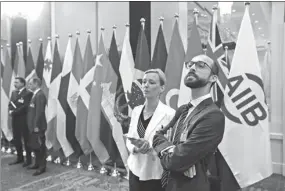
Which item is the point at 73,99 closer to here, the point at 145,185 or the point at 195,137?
the point at 145,185

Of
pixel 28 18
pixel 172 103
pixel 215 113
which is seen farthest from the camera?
pixel 28 18

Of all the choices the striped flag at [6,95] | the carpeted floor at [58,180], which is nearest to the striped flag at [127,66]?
the carpeted floor at [58,180]

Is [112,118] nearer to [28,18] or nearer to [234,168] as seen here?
[234,168]

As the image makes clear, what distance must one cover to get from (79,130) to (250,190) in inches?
91.6

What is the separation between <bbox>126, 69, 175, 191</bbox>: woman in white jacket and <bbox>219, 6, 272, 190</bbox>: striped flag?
85 cm

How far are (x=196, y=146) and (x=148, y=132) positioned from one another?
1.70 feet

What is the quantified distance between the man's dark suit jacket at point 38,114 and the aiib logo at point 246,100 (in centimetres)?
245

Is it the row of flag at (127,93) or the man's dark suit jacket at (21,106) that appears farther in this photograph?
the man's dark suit jacket at (21,106)

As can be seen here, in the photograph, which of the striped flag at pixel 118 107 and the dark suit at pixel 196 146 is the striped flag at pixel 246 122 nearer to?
the dark suit at pixel 196 146

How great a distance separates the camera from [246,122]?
7.26 ft

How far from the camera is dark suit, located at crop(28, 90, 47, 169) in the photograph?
135 inches

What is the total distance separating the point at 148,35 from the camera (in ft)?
11.4

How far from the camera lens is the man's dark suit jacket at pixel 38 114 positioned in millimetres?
3430

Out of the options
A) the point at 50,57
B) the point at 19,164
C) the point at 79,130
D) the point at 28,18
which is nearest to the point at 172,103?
the point at 79,130
